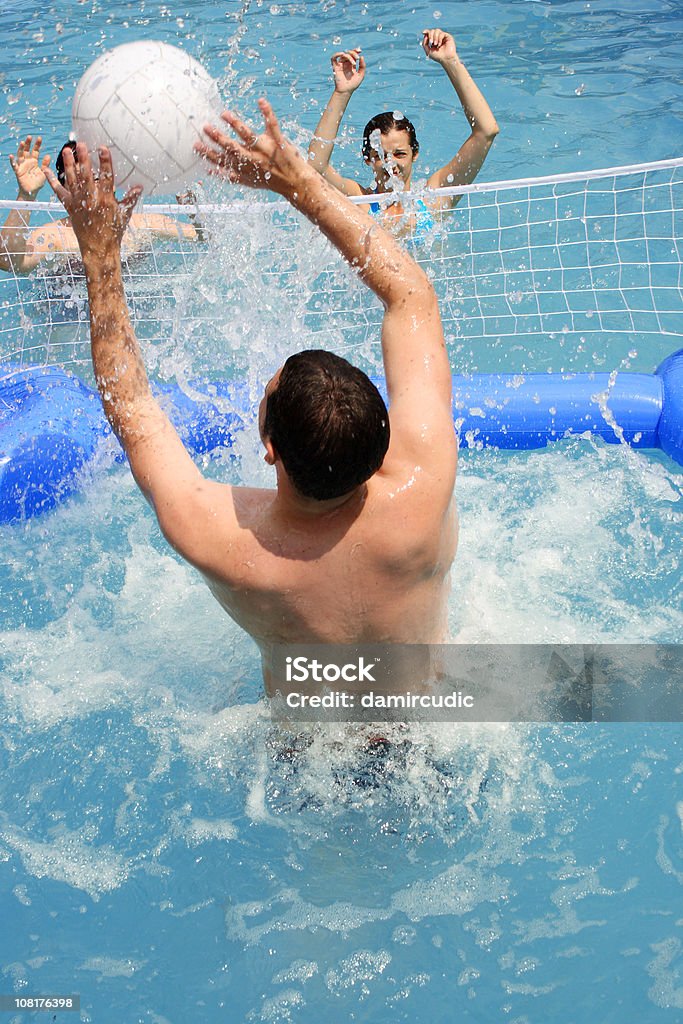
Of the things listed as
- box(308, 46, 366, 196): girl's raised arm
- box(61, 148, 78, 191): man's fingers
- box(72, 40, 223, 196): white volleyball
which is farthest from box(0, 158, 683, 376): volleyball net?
box(61, 148, 78, 191): man's fingers

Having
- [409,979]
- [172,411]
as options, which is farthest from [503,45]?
[409,979]

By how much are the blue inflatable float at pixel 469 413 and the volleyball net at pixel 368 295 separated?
240mm

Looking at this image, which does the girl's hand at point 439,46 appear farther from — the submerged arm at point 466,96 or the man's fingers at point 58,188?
the man's fingers at point 58,188

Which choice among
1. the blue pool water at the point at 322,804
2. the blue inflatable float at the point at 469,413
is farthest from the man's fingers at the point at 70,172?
the blue inflatable float at the point at 469,413

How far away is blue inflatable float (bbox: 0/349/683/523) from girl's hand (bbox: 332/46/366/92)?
1.44 metres

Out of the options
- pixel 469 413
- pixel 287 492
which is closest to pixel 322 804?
pixel 287 492

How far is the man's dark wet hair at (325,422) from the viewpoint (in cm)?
211

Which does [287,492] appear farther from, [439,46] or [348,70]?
[439,46]

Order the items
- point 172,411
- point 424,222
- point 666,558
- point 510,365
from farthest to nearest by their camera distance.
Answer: point 510,365 → point 424,222 → point 172,411 → point 666,558

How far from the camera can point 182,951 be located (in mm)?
2834

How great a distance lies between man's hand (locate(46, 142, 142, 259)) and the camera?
7.53 feet

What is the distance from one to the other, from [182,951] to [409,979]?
0.63 meters

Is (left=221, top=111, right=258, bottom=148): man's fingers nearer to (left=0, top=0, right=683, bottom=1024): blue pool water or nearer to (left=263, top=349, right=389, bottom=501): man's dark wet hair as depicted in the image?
(left=263, top=349, right=389, bottom=501): man's dark wet hair

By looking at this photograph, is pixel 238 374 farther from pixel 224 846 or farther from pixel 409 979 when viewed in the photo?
pixel 409 979
